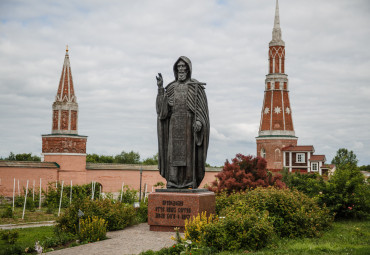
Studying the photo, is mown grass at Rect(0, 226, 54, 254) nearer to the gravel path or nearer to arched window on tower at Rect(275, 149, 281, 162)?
the gravel path

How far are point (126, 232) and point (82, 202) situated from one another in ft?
5.09

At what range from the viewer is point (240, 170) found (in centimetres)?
1973

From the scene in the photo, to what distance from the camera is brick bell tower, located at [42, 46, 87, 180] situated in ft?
95.7

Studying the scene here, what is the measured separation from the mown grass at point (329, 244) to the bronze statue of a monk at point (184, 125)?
272 cm

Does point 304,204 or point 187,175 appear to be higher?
point 187,175

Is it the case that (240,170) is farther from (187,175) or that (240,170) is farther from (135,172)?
(135,172)

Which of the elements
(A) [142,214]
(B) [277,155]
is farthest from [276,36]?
(A) [142,214]

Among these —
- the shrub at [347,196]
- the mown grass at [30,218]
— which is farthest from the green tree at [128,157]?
the shrub at [347,196]

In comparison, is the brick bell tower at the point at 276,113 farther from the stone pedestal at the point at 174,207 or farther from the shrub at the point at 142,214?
the stone pedestal at the point at 174,207

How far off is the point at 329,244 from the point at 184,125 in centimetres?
444

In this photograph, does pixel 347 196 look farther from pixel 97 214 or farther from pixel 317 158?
pixel 317 158

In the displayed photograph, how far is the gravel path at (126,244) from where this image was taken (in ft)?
27.9

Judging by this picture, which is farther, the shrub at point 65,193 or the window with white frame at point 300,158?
the window with white frame at point 300,158

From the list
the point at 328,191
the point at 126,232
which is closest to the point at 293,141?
the point at 328,191
